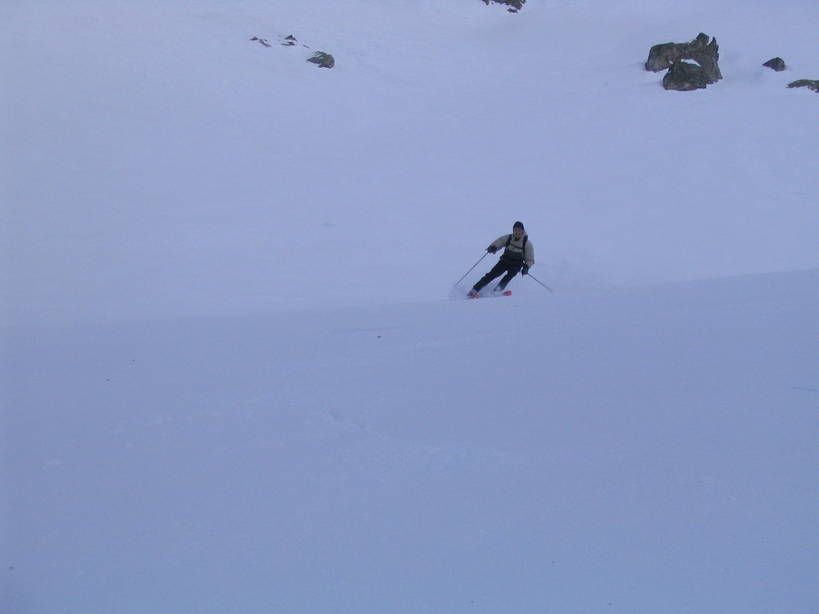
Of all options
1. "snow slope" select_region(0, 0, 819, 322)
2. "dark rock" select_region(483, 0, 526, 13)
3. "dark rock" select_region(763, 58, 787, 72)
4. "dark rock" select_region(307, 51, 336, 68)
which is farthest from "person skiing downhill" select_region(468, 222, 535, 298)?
"dark rock" select_region(483, 0, 526, 13)

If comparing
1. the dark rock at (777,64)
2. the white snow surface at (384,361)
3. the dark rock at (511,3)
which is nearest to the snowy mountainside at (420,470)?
the white snow surface at (384,361)

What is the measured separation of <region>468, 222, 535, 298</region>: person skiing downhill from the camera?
28.7ft

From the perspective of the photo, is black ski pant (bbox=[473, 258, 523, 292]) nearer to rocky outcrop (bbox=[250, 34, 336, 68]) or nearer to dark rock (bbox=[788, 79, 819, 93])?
rocky outcrop (bbox=[250, 34, 336, 68])

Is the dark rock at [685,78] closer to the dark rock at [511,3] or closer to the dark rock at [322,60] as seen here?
the dark rock at [322,60]

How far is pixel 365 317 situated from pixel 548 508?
3.80 meters

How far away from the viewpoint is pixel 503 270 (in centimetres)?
892

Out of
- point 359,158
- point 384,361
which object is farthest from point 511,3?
point 384,361

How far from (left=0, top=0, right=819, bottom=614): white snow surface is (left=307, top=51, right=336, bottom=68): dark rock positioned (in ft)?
12.5

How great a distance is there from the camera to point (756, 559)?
9.25 ft

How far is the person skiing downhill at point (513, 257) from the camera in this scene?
8.75 metres

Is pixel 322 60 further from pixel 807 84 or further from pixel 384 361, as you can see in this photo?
pixel 384 361

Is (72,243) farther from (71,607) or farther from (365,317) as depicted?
(71,607)

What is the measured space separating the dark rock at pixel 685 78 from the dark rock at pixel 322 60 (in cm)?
933

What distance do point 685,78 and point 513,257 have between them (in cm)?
1356
